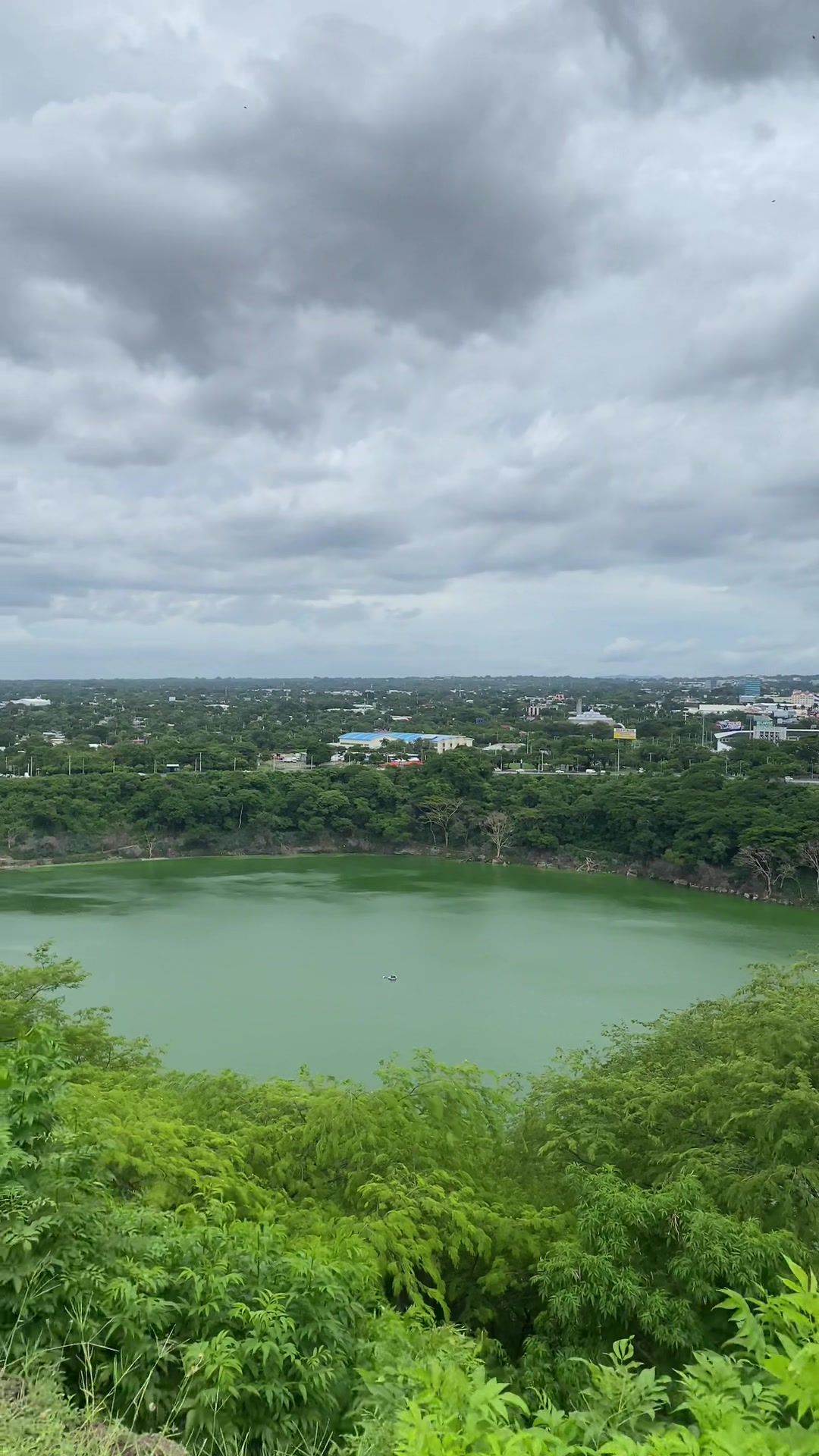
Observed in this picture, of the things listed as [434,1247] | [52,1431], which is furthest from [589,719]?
[52,1431]

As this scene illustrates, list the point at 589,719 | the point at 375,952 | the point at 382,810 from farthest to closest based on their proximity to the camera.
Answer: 1. the point at 589,719
2. the point at 382,810
3. the point at 375,952

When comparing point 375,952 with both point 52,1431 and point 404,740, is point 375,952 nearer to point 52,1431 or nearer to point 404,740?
point 52,1431

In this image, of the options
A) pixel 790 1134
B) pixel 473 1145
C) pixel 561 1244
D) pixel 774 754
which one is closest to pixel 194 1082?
pixel 473 1145

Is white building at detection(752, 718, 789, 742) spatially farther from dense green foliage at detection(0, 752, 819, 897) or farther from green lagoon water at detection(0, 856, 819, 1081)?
green lagoon water at detection(0, 856, 819, 1081)

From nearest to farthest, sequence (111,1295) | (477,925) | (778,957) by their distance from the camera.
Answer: (111,1295)
(778,957)
(477,925)

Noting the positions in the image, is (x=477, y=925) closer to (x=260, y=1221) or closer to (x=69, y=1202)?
(x=260, y=1221)

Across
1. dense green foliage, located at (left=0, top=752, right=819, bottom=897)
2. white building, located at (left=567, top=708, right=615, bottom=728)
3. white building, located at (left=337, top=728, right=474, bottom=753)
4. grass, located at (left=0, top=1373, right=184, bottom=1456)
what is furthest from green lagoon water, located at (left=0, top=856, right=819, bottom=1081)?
white building, located at (left=567, top=708, right=615, bottom=728)
